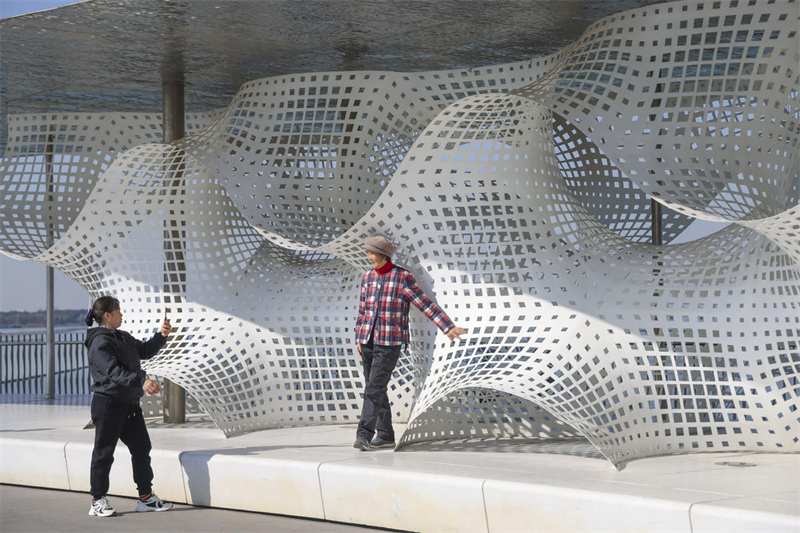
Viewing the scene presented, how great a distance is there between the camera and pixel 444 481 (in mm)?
6289

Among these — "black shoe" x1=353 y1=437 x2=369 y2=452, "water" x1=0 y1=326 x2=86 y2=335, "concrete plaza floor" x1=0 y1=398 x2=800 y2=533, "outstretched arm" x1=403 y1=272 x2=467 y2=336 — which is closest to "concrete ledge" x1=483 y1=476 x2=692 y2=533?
"concrete plaza floor" x1=0 y1=398 x2=800 y2=533

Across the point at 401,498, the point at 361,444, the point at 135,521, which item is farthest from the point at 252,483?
the point at 401,498

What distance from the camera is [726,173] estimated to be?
7.75 metres

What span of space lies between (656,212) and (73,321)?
2055cm

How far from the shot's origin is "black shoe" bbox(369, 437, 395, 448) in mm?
7996

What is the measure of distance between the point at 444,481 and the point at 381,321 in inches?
74.2

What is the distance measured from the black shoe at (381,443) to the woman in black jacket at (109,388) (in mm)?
1791

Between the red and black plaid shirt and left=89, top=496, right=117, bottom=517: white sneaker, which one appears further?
the red and black plaid shirt

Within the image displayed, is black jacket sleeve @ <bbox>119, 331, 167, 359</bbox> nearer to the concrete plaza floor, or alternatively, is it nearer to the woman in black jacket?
the woman in black jacket

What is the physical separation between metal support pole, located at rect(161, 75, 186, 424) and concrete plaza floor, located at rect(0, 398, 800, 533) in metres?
1.01

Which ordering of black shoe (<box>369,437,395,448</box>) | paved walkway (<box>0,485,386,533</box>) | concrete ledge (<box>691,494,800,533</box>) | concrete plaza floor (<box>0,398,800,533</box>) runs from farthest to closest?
1. black shoe (<box>369,437,395,448</box>)
2. paved walkway (<box>0,485,386,533</box>)
3. concrete plaza floor (<box>0,398,800,533</box>)
4. concrete ledge (<box>691,494,800,533</box>)

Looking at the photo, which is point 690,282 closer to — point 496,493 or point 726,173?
point 726,173

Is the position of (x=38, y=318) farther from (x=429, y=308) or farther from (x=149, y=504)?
(x=429, y=308)

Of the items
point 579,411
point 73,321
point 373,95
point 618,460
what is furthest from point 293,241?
point 73,321
